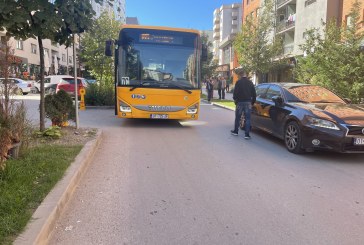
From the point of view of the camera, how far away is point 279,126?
8539mm

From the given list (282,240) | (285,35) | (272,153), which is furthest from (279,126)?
(285,35)

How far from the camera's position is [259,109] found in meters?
9.85

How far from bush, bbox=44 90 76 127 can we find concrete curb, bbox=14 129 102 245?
3.32m

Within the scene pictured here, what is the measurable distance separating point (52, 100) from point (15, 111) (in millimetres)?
3256

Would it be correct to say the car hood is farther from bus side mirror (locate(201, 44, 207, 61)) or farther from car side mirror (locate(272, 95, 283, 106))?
bus side mirror (locate(201, 44, 207, 61))

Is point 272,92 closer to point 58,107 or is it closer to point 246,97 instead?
point 246,97

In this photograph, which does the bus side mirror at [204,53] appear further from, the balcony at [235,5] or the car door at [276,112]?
the balcony at [235,5]

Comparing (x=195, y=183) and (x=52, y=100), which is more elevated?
(x=52, y=100)

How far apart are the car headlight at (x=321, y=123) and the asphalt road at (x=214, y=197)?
0.70 m

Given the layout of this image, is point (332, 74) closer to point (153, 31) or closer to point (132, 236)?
point (153, 31)

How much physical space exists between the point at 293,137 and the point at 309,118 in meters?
0.65

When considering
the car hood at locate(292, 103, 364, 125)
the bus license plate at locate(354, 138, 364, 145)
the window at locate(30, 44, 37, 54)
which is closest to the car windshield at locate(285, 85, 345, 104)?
the car hood at locate(292, 103, 364, 125)

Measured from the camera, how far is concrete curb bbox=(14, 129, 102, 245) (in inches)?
129

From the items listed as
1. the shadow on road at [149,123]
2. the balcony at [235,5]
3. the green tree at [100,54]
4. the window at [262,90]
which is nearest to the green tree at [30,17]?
the shadow on road at [149,123]
